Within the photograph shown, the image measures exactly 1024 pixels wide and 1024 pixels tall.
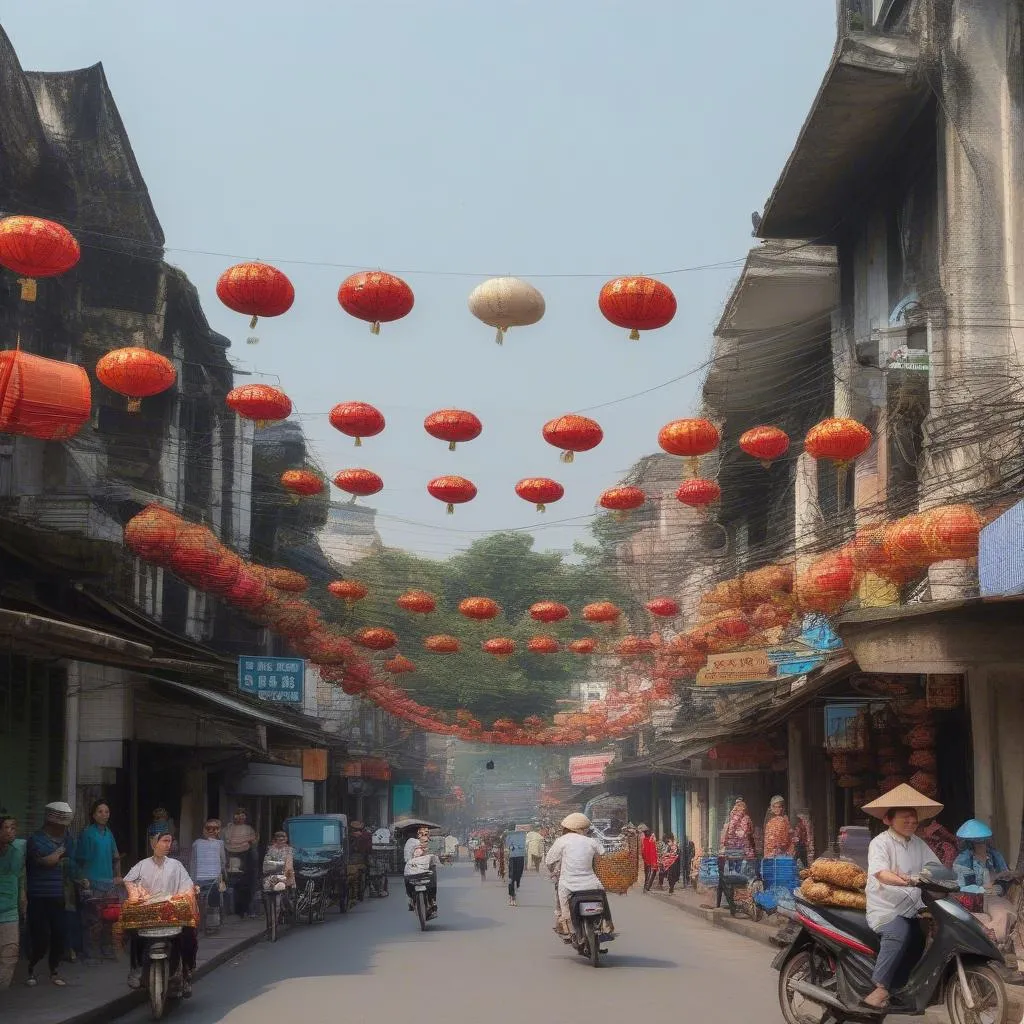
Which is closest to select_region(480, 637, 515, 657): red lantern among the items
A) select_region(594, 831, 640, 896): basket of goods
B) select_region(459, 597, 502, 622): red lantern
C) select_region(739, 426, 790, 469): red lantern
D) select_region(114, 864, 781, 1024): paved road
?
select_region(459, 597, 502, 622): red lantern

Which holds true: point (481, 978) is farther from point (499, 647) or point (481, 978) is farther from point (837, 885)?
point (499, 647)

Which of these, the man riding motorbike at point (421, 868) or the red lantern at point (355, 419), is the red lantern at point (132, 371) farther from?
the man riding motorbike at point (421, 868)

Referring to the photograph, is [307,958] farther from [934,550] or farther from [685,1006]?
[934,550]

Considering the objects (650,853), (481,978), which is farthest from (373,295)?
(650,853)

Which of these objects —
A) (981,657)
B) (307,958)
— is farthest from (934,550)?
(307,958)

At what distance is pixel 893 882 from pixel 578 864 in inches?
231

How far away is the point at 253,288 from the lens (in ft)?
43.1

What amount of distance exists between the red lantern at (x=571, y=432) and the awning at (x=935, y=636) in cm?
415

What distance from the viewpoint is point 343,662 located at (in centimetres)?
2928

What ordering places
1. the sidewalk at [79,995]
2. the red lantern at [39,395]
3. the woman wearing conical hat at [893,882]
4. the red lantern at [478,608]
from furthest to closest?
the red lantern at [478,608], the red lantern at [39,395], the sidewalk at [79,995], the woman wearing conical hat at [893,882]

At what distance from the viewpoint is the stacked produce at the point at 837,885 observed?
9.43 m

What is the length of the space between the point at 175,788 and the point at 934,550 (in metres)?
15.7

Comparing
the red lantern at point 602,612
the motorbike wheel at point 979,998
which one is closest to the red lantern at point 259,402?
the motorbike wheel at point 979,998

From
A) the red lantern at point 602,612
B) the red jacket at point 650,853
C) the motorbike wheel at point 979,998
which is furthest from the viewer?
the red jacket at point 650,853
